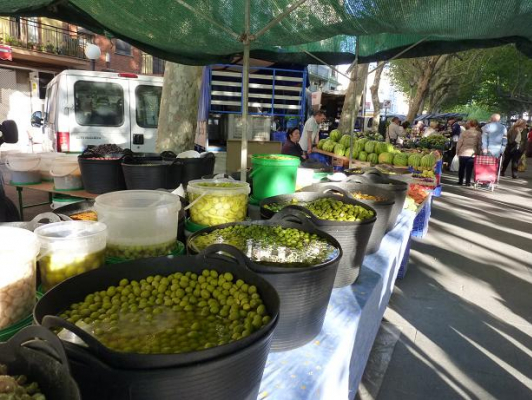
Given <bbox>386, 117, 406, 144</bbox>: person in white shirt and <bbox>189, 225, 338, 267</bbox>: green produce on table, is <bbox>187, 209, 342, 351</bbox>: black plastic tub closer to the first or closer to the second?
<bbox>189, 225, 338, 267</bbox>: green produce on table

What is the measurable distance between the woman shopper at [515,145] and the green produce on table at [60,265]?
14.7 m

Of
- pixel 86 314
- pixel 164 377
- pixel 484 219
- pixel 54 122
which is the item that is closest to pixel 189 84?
pixel 54 122

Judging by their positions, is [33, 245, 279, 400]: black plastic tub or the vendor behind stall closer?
[33, 245, 279, 400]: black plastic tub

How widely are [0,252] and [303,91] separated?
7446 millimetres

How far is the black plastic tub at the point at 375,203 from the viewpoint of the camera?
8.44 feet

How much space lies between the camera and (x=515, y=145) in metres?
13.8

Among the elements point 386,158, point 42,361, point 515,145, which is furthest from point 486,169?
point 42,361

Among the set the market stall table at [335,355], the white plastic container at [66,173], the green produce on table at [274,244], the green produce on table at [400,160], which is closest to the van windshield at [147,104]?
the white plastic container at [66,173]

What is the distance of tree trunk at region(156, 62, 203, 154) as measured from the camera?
235 inches

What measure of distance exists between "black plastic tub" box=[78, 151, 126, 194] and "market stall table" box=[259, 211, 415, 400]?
2.23 m

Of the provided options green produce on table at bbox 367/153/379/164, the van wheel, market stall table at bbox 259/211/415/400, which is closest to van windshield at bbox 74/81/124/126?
the van wheel

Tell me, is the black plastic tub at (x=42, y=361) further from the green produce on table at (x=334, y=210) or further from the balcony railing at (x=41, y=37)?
the balcony railing at (x=41, y=37)

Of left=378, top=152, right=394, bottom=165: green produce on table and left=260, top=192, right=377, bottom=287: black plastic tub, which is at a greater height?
left=378, top=152, right=394, bottom=165: green produce on table

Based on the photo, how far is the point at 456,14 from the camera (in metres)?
3.04
